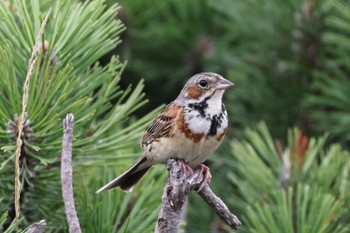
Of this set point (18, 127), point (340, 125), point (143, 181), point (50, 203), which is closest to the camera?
point (18, 127)

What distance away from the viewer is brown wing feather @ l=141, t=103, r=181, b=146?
3.38 metres

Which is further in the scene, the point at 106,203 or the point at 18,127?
the point at 106,203

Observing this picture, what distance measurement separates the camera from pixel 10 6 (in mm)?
2967

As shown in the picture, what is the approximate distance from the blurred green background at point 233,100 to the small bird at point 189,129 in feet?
0.27

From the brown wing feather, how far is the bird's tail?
7 centimetres

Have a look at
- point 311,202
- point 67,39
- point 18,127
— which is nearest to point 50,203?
point 18,127

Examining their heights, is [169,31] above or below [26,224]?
above

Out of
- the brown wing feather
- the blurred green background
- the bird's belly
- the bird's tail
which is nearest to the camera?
the blurred green background

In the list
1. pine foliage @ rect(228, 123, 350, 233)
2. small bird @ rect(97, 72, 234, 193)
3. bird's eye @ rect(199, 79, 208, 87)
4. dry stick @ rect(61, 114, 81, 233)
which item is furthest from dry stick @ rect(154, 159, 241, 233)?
bird's eye @ rect(199, 79, 208, 87)

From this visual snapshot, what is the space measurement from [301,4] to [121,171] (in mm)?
1463

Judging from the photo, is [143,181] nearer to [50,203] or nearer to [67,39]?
[50,203]

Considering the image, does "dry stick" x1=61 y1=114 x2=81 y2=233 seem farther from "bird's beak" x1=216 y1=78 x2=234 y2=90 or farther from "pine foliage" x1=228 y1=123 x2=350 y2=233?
"bird's beak" x1=216 y1=78 x2=234 y2=90

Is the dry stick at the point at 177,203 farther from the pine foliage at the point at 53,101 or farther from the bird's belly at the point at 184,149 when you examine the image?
the bird's belly at the point at 184,149

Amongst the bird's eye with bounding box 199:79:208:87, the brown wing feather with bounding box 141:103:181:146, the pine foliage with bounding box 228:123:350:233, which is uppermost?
the bird's eye with bounding box 199:79:208:87
